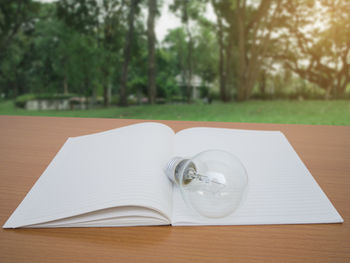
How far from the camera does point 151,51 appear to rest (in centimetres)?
298

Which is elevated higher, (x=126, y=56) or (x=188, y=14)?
(x=188, y=14)

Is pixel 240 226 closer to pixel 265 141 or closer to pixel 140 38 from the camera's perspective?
pixel 265 141

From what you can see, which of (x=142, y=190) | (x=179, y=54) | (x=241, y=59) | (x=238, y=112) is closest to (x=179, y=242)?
(x=142, y=190)

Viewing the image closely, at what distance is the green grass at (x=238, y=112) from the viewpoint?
2.72 m

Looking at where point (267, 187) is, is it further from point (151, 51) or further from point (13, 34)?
point (13, 34)

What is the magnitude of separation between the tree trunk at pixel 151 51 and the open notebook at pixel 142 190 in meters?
2.52

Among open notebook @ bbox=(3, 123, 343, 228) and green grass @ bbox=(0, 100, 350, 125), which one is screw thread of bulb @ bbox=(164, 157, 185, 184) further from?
green grass @ bbox=(0, 100, 350, 125)

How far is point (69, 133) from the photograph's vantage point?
2.36ft

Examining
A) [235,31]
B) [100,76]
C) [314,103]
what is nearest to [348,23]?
[314,103]

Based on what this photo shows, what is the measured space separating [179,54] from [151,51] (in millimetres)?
307

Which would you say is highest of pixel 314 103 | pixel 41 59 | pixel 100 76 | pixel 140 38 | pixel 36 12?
pixel 36 12

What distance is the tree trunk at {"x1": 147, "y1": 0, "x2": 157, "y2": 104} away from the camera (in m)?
2.93

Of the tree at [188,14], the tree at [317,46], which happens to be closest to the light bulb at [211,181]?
the tree at [188,14]

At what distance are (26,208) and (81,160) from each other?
0.14 meters
